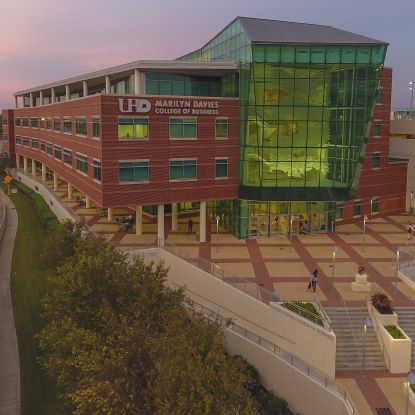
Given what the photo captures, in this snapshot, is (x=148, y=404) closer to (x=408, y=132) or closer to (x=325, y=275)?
(x=325, y=275)

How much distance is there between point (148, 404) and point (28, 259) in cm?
3202

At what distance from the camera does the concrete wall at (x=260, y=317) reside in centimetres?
2672

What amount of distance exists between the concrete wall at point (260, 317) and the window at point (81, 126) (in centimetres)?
1418

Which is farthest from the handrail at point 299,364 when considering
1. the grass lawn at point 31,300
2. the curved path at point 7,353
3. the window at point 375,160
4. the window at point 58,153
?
the window at point 58,153

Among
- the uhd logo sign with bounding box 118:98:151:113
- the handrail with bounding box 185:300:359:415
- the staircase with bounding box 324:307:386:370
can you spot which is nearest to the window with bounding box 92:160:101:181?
the uhd logo sign with bounding box 118:98:151:113

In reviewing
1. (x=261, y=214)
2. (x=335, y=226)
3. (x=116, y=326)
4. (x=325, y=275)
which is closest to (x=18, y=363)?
(x=116, y=326)

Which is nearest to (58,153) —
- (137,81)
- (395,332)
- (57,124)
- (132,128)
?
(57,124)

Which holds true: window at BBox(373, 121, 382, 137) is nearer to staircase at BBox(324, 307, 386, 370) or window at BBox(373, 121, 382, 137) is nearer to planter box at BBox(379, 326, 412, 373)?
staircase at BBox(324, 307, 386, 370)

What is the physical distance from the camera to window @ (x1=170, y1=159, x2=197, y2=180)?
42656 mm

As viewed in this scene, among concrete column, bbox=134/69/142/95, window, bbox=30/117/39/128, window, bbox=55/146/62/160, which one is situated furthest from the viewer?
window, bbox=30/117/39/128

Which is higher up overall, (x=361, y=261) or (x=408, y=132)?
(x=408, y=132)

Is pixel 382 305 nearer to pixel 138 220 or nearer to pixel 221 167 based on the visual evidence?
pixel 221 167

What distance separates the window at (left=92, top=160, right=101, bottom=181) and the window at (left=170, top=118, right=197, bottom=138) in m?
6.52

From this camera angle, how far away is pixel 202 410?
18.3 m
